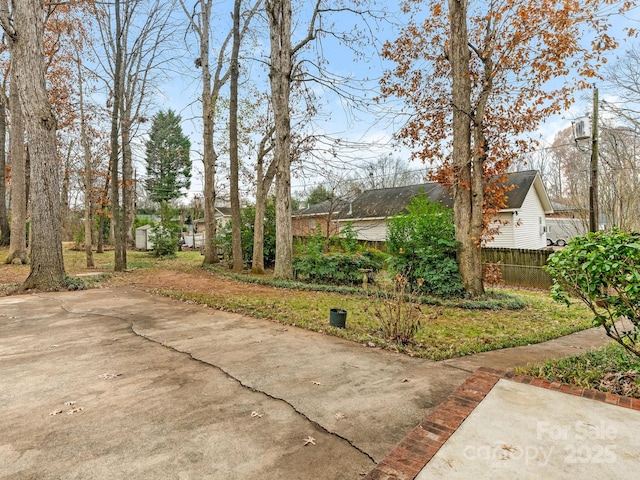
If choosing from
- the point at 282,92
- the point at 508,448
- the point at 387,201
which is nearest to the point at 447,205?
the point at 387,201

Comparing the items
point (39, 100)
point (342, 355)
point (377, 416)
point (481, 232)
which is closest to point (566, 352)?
point (342, 355)

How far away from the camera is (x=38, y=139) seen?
308 inches

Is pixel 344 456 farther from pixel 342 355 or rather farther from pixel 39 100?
pixel 39 100

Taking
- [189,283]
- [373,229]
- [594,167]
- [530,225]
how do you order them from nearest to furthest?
[594,167]
[189,283]
[530,225]
[373,229]

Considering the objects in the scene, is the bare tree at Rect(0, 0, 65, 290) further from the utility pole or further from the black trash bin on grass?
the utility pole

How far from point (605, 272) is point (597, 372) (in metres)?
1.04

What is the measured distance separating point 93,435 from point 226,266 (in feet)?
37.8

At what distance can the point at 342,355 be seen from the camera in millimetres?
3947

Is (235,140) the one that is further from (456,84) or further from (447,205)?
(447,205)

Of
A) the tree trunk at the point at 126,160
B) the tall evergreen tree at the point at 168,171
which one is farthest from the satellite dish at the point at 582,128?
the tall evergreen tree at the point at 168,171

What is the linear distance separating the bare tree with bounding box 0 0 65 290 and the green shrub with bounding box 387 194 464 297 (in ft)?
27.0

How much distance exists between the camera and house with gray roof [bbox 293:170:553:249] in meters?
16.5

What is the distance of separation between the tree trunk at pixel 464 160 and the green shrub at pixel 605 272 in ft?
16.4

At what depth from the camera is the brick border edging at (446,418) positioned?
1.96 metres
